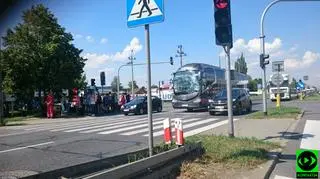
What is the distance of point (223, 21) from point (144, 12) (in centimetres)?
438

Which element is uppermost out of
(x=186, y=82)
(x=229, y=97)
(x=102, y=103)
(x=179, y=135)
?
(x=186, y=82)

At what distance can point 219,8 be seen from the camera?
12164mm

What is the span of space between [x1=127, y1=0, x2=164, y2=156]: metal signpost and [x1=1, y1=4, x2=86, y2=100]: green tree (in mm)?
28728

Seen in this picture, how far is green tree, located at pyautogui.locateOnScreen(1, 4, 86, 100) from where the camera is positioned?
36.6 meters

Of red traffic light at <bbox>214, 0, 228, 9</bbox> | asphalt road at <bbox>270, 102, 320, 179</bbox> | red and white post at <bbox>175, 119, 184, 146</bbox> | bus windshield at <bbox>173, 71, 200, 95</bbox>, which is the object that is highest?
red traffic light at <bbox>214, 0, 228, 9</bbox>

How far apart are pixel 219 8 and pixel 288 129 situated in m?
6.62

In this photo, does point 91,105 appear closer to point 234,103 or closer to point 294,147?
point 234,103

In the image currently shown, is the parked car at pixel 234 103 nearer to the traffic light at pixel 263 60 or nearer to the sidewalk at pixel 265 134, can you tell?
the traffic light at pixel 263 60

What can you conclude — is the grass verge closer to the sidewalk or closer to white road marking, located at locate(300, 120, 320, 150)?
the sidewalk

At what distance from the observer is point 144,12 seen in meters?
8.26

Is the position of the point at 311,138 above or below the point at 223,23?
below

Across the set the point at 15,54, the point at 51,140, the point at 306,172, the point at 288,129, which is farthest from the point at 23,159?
the point at 15,54

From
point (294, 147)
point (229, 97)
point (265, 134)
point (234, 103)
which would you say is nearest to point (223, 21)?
point (229, 97)

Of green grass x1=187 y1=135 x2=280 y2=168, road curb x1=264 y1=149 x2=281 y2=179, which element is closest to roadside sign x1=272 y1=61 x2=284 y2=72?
green grass x1=187 y1=135 x2=280 y2=168
